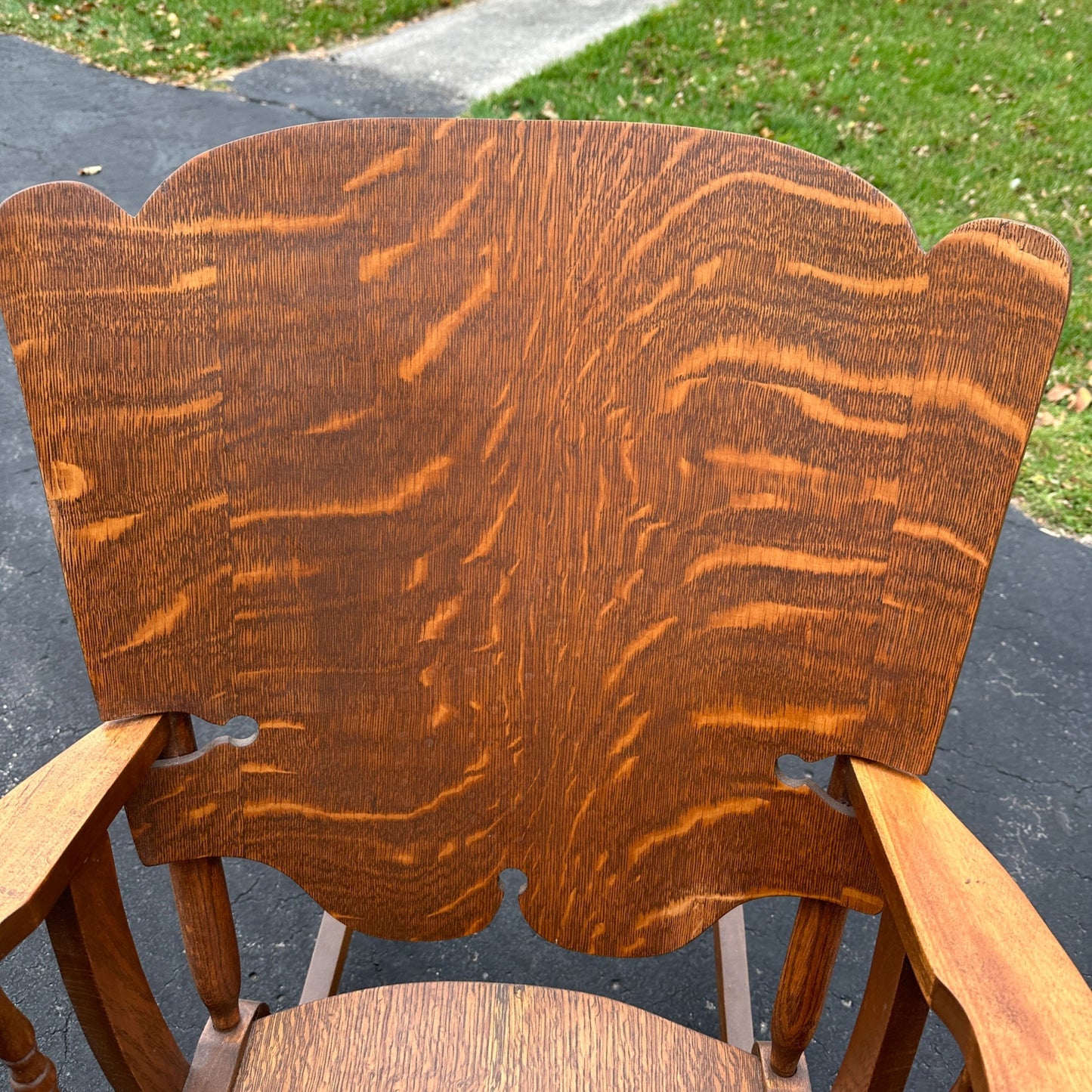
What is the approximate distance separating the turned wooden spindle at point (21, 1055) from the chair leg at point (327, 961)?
0.50 meters

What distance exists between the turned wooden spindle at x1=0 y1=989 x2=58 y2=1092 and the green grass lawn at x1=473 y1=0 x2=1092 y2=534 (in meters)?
3.05

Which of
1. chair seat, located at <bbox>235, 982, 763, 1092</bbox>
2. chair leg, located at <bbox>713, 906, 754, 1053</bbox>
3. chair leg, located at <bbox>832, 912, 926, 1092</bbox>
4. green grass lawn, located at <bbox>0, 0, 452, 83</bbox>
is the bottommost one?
chair leg, located at <bbox>713, 906, 754, 1053</bbox>

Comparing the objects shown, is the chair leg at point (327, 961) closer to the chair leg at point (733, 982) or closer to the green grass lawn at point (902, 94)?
the chair leg at point (733, 982)

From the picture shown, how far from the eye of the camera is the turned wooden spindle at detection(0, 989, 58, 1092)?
0.76 metres

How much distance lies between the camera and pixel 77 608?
883 millimetres

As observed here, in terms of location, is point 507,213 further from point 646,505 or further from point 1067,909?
point 1067,909

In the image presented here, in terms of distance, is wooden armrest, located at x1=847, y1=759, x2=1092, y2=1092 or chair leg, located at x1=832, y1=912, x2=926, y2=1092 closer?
wooden armrest, located at x1=847, y1=759, x2=1092, y2=1092

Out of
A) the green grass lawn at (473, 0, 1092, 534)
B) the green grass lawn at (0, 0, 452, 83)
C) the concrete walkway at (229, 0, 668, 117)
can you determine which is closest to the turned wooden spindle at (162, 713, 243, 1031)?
the green grass lawn at (473, 0, 1092, 534)

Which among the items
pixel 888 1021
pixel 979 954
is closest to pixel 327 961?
pixel 888 1021

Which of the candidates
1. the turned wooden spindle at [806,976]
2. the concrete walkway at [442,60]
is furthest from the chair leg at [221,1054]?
the concrete walkway at [442,60]

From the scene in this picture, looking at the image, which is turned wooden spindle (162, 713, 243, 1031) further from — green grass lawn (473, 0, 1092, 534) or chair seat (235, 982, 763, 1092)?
green grass lawn (473, 0, 1092, 534)

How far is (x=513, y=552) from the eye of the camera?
923 mm

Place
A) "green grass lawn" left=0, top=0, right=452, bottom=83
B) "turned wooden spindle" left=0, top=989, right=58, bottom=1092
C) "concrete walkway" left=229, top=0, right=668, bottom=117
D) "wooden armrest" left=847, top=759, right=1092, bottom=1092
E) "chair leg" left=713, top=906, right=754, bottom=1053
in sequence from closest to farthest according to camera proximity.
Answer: "wooden armrest" left=847, top=759, right=1092, bottom=1092 → "turned wooden spindle" left=0, top=989, right=58, bottom=1092 → "chair leg" left=713, top=906, right=754, bottom=1053 → "concrete walkway" left=229, top=0, right=668, bottom=117 → "green grass lawn" left=0, top=0, right=452, bottom=83

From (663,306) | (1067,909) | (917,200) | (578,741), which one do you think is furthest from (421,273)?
(917,200)
